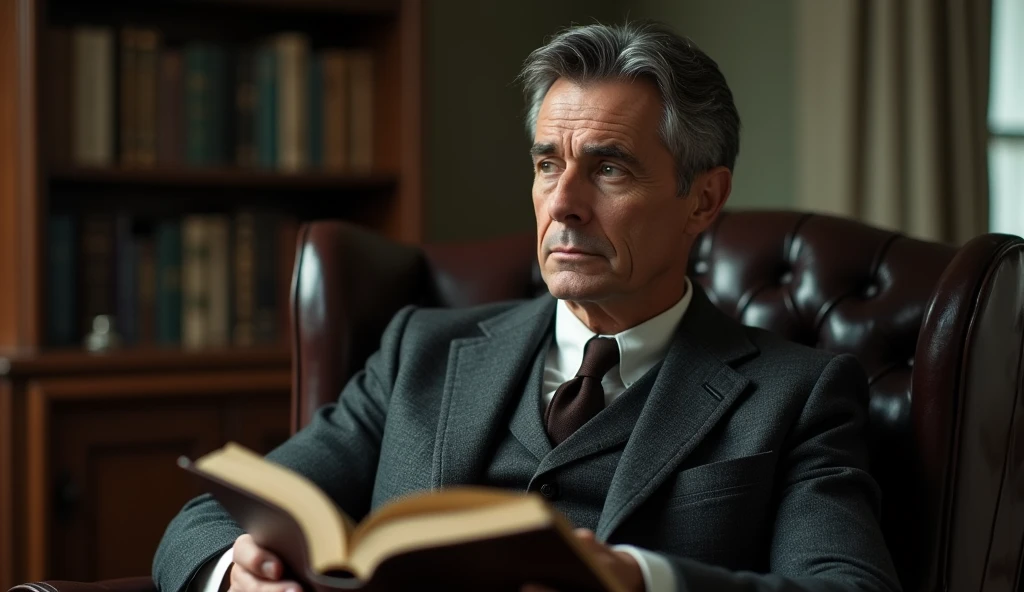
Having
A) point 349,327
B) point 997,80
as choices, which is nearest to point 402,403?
point 349,327

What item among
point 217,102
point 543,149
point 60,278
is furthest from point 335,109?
point 543,149

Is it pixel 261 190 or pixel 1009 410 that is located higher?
pixel 261 190

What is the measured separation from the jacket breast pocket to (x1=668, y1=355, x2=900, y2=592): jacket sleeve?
1.8 inches

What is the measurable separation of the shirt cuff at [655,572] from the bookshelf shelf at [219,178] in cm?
183

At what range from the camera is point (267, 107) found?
2.71 meters

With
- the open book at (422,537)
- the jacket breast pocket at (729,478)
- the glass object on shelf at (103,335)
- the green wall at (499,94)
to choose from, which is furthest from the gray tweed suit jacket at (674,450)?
the green wall at (499,94)

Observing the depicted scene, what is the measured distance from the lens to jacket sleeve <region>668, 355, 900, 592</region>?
3.78 feet

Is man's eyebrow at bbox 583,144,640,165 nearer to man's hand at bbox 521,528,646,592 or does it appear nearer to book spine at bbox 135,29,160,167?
man's hand at bbox 521,528,646,592

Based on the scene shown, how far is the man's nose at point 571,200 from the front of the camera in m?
1.46

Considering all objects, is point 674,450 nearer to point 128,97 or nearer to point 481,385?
point 481,385

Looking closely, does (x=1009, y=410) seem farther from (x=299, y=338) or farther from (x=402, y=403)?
(x=299, y=338)

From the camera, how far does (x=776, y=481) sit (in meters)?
→ 1.37

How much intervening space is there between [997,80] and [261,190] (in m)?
2.01

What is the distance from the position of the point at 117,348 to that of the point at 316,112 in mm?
777
